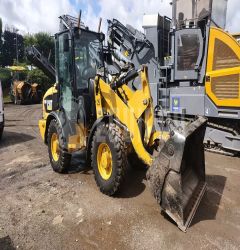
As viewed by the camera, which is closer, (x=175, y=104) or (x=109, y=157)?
(x=109, y=157)

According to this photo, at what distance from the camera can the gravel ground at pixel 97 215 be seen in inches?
120

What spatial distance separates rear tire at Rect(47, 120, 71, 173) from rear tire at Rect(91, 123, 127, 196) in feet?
2.78

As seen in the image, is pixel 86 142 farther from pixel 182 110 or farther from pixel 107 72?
pixel 182 110

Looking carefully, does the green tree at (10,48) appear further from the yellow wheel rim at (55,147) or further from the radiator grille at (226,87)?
the radiator grille at (226,87)

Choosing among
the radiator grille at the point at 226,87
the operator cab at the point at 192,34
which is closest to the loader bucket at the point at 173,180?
the radiator grille at the point at 226,87

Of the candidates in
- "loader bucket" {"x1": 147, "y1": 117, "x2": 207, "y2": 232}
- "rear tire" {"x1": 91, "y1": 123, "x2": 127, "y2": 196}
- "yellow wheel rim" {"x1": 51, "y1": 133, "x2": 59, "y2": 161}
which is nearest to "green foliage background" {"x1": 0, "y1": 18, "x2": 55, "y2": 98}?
"yellow wheel rim" {"x1": 51, "y1": 133, "x2": 59, "y2": 161}

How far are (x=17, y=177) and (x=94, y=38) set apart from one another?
110 inches

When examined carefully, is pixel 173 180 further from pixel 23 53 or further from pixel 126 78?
pixel 23 53

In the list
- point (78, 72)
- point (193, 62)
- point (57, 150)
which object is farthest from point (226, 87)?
point (57, 150)

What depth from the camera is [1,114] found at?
26.2 ft

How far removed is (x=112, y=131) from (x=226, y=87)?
10.8 feet

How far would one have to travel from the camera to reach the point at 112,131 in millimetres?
3775

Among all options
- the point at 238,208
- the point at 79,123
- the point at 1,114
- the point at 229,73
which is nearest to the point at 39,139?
the point at 1,114

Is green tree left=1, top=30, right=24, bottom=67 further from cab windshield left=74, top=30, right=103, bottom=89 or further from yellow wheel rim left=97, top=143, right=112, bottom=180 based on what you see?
yellow wheel rim left=97, top=143, right=112, bottom=180
